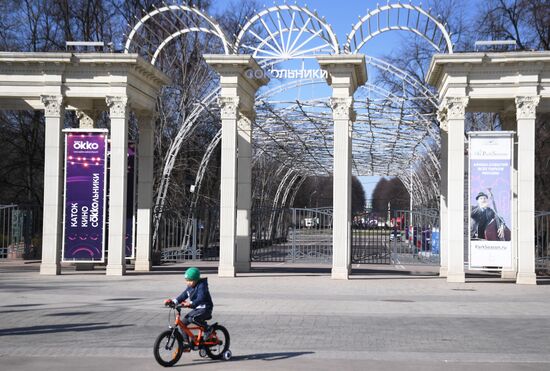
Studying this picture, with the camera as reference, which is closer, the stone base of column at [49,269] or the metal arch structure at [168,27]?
the stone base of column at [49,269]

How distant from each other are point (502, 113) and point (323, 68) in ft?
23.4

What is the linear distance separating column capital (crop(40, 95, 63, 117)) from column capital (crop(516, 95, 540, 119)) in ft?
49.1

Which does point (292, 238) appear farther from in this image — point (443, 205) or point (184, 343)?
point (184, 343)

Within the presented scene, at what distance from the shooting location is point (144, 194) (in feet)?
104

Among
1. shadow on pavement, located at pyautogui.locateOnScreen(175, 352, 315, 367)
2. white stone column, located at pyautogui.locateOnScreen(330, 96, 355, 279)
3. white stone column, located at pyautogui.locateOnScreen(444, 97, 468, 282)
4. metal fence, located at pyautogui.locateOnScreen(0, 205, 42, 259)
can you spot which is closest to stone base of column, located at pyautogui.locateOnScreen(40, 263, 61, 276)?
white stone column, located at pyautogui.locateOnScreen(330, 96, 355, 279)

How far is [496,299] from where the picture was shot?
71.7ft

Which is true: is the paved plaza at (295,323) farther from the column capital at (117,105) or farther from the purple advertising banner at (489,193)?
the column capital at (117,105)

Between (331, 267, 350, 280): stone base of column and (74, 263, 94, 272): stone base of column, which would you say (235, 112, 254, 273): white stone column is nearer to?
(331, 267, 350, 280): stone base of column

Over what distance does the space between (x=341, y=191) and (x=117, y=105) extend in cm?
797

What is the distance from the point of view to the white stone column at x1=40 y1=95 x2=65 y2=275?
28031 millimetres

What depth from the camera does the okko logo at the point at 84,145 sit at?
28.7m

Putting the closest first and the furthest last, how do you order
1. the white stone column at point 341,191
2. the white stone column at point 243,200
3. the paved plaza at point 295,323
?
1. the paved plaza at point 295,323
2. the white stone column at point 341,191
3. the white stone column at point 243,200

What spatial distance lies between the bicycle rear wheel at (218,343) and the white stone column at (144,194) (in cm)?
1970

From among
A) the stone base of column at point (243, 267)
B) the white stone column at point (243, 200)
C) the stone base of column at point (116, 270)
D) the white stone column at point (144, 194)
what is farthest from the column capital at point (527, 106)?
the stone base of column at point (116, 270)
